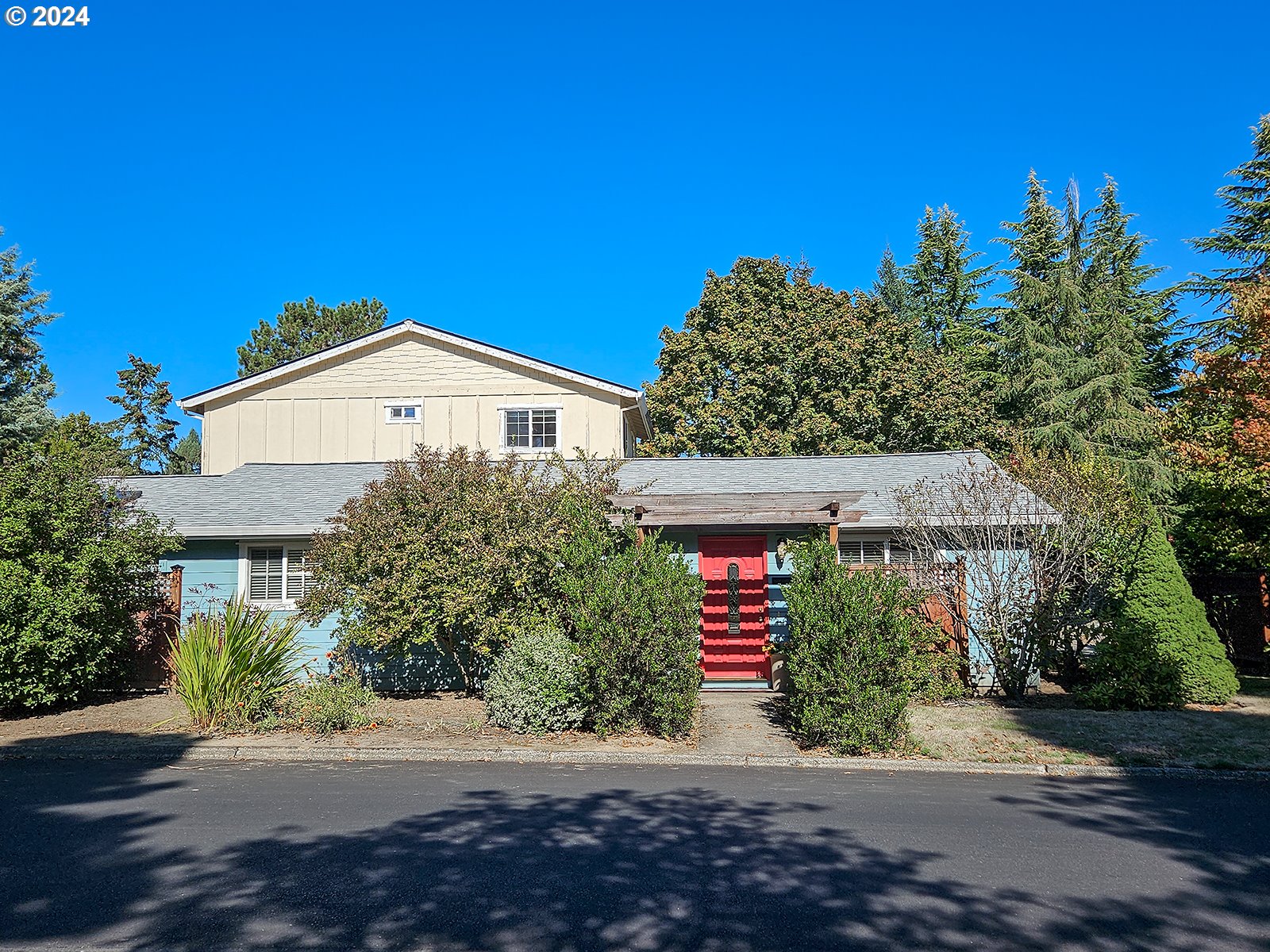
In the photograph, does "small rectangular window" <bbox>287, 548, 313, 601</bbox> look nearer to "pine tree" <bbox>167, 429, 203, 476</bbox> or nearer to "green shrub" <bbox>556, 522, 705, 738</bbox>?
"green shrub" <bbox>556, 522, 705, 738</bbox>

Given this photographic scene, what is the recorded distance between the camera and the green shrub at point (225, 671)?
1109 centimetres

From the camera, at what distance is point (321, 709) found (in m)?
11.1

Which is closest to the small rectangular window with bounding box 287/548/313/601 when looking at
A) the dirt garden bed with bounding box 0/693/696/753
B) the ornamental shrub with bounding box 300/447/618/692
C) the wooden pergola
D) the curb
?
the ornamental shrub with bounding box 300/447/618/692

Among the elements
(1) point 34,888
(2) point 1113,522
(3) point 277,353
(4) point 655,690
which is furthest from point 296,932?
(3) point 277,353

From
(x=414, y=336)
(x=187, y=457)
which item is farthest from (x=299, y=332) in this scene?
(x=414, y=336)

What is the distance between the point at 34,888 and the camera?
215 inches

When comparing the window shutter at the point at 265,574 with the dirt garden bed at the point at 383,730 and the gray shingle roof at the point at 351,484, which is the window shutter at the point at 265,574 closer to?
the gray shingle roof at the point at 351,484

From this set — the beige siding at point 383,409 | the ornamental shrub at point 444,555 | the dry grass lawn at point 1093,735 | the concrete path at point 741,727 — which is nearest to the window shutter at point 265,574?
the ornamental shrub at point 444,555

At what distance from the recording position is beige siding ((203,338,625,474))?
2045cm

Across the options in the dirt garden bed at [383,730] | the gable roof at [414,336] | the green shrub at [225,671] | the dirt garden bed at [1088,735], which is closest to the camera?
the dirt garden bed at [1088,735]

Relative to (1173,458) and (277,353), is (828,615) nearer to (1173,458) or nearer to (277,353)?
(1173,458)

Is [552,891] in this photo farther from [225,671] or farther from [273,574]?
[273,574]

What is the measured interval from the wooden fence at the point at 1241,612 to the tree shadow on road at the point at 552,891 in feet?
37.5

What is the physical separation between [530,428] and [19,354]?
16.3 metres
